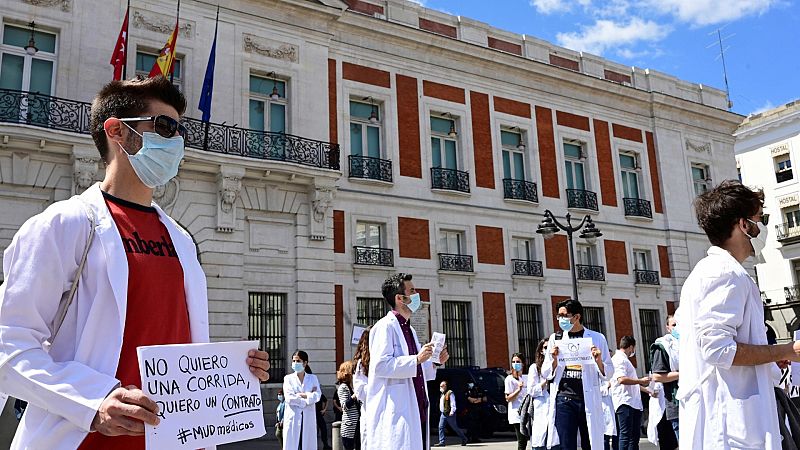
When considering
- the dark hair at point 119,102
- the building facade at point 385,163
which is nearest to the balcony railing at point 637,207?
the building facade at point 385,163

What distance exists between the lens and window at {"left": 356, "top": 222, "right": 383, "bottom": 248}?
21.6 m

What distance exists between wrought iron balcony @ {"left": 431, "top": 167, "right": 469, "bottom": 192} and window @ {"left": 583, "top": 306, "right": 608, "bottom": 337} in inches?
272

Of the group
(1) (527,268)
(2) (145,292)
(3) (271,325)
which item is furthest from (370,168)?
(2) (145,292)

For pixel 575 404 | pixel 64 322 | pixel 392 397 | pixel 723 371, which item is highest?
pixel 64 322

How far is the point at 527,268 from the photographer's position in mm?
24516

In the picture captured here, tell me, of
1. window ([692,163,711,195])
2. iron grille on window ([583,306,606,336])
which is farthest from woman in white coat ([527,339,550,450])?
window ([692,163,711,195])

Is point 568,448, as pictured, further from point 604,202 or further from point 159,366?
point 604,202

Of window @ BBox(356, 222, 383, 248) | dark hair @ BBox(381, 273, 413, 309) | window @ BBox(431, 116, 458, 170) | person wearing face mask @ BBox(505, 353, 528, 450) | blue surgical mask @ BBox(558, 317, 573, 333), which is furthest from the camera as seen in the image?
window @ BBox(431, 116, 458, 170)

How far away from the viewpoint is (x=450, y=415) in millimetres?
15953

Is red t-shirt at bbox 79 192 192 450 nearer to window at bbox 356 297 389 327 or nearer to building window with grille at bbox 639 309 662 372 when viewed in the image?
window at bbox 356 297 389 327

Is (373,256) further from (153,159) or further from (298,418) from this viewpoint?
(153,159)

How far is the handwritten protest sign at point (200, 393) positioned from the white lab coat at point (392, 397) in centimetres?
344

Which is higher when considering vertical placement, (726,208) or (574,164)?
(574,164)

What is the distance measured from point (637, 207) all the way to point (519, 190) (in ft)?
20.5
